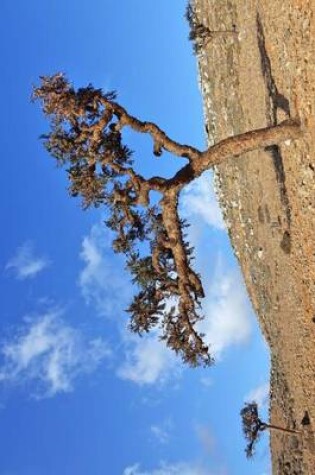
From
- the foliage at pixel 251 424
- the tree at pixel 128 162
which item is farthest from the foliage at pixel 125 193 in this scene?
the foliage at pixel 251 424

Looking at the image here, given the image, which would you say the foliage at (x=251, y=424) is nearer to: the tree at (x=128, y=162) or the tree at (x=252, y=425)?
the tree at (x=252, y=425)

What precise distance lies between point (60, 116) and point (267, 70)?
6578 mm

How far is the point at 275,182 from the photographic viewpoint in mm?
18922

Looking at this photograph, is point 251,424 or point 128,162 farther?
point 251,424

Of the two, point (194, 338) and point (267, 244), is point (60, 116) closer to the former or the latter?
point (194, 338)

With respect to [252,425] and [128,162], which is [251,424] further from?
[128,162]

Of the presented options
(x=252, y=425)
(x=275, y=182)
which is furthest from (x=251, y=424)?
(x=275, y=182)

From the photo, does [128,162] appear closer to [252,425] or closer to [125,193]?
[125,193]

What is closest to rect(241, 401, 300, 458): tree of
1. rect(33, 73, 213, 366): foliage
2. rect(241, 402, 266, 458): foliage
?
rect(241, 402, 266, 458): foliage

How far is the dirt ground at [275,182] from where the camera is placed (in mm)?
15477

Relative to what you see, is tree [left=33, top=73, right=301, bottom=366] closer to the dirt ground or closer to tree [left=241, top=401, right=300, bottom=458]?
the dirt ground

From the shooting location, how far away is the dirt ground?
50.8 ft

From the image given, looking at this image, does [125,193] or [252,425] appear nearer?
[125,193]

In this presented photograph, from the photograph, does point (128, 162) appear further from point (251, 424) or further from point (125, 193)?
point (251, 424)
